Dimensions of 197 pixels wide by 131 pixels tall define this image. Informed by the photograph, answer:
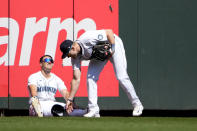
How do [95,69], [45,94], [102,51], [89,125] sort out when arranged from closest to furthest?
[89,125] → [102,51] → [95,69] → [45,94]

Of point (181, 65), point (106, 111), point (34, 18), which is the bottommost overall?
point (106, 111)

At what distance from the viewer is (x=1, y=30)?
1292 centimetres

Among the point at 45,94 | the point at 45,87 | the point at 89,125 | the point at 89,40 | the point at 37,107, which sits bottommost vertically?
the point at 89,125

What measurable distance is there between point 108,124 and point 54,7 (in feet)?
17.1

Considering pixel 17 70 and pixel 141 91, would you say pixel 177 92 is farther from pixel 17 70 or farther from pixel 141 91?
pixel 17 70

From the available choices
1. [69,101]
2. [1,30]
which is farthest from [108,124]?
[1,30]

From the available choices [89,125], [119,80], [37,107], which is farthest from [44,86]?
[89,125]

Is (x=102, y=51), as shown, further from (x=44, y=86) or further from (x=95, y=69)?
(x=44, y=86)

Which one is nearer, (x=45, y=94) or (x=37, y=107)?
(x=37, y=107)

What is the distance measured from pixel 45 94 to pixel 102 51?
156cm

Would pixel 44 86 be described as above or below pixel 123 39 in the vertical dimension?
below

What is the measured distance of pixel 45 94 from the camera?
1055cm

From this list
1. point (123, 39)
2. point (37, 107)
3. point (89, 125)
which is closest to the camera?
point (89, 125)

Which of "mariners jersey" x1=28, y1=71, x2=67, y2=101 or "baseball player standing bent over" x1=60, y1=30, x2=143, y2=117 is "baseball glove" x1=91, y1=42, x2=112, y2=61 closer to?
"baseball player standing bent over" x1=60, y1=30, x2=143, y2=117
